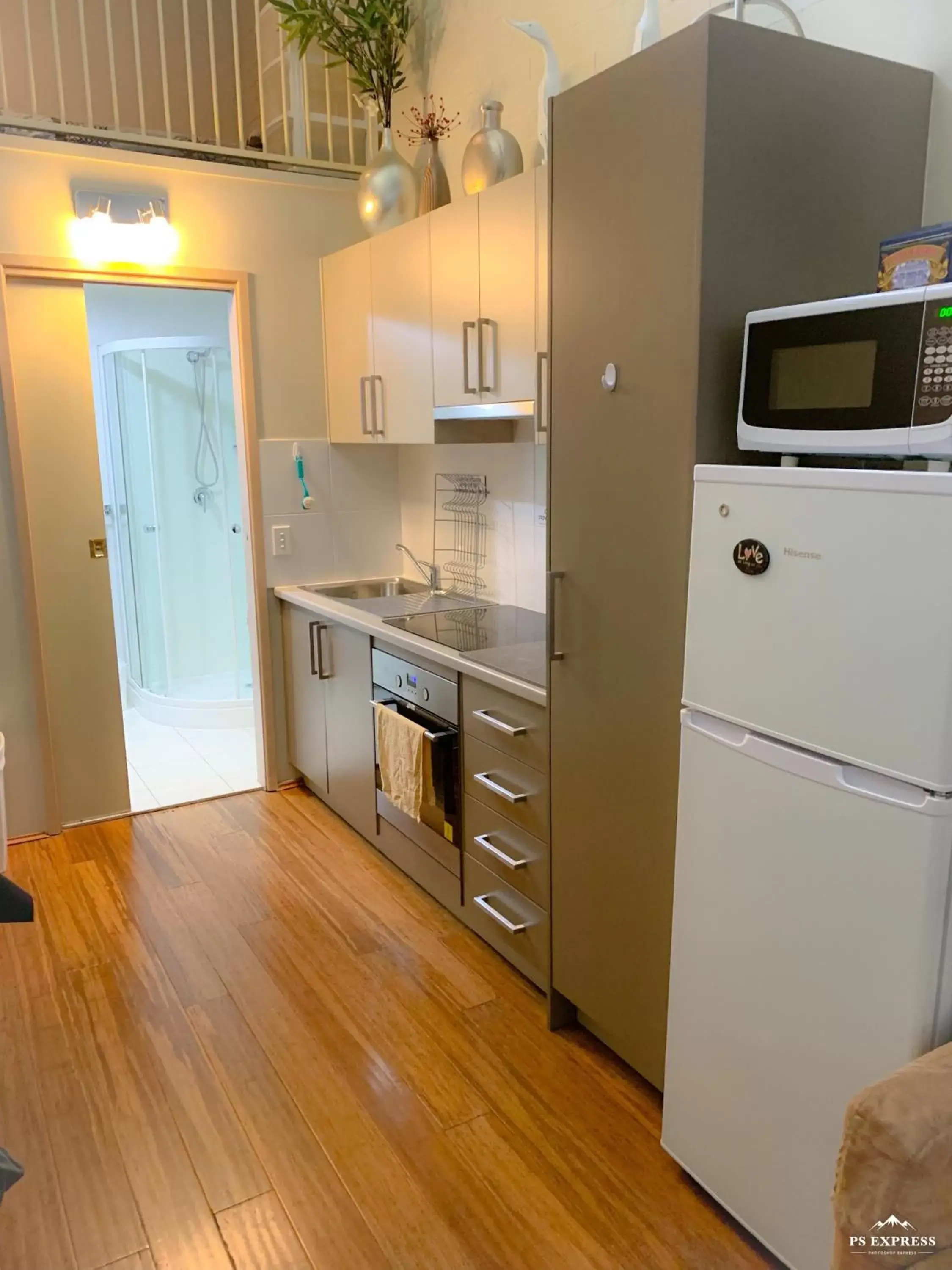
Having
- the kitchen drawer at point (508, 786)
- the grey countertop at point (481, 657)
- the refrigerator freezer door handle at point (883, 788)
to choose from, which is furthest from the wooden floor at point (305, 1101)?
the refrigerator freezer door handle at point (883, 788)

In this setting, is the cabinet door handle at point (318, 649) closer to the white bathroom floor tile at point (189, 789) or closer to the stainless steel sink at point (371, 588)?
the stainless steel sink at point (371, 588)

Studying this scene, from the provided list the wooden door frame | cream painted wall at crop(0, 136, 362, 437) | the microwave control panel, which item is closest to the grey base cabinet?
the wooden door frame

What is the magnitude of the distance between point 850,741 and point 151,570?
4.46 metres

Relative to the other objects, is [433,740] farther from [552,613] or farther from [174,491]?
[174,491]

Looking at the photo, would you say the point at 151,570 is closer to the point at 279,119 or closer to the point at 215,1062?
the point at 279,119

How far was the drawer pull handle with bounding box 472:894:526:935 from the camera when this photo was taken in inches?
97.9

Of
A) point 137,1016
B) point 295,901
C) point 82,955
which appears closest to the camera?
point 137,1016

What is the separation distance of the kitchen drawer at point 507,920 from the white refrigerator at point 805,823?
0.63 m

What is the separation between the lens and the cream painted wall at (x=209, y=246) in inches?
126

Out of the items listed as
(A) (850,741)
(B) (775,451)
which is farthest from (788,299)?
(A) (850,741)

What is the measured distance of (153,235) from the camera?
3385 mm

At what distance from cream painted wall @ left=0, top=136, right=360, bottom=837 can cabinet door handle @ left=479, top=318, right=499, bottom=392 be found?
4.25 feet

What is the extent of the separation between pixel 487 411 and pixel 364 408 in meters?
0.93

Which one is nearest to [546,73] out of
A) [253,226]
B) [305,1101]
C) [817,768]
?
[253,226]
